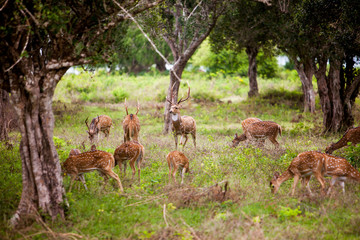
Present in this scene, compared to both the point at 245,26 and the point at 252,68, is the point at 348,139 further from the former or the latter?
the point at 252,68

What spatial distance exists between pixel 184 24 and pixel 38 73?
9048mm

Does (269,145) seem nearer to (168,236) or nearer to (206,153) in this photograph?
(206,153)

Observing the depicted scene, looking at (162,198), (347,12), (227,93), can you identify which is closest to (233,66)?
(227,93)

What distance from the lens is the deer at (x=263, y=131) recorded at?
1264cm

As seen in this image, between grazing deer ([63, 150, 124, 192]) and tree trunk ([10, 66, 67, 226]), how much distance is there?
1.23 m

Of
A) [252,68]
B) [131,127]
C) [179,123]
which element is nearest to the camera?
[131,127]

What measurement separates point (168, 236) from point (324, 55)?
10.4 m

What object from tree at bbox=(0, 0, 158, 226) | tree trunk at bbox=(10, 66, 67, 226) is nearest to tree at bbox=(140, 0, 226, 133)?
tree at bbox=(0, 0, 158, 226)

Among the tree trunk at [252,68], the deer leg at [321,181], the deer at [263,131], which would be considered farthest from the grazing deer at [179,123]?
the tree trunk at [252,68]

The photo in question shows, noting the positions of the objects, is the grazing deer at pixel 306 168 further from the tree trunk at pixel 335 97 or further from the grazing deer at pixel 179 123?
the tree trunk at pixel 335 97

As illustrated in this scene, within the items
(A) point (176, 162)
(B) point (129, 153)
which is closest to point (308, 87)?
(A) point (176, 162)

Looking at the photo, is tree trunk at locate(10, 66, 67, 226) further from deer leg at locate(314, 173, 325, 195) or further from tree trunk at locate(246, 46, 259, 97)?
tree trunk at locate(246, 46, 259, 97)

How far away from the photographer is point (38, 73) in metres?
6.50

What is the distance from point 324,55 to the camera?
1391 cm
